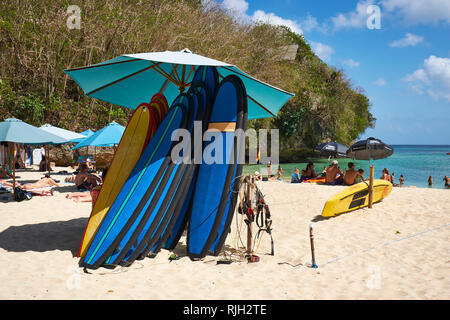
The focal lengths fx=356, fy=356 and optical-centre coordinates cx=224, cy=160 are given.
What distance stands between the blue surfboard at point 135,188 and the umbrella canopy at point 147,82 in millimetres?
1013

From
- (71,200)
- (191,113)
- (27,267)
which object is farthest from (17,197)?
(191,113)

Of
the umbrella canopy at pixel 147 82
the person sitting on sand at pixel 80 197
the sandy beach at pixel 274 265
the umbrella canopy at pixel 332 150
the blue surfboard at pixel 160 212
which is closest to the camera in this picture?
the sandy beach at pixel 274 265

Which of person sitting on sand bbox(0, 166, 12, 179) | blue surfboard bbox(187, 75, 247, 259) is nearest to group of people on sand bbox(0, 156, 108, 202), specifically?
person sitting on sand bbox(0, 166, 12, 179)

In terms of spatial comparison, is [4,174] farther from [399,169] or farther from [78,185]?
[399,169]

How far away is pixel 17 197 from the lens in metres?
9.27

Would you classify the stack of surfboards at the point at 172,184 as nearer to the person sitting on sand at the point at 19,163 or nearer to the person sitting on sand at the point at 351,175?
the person sitting on sand at the point at 351,175

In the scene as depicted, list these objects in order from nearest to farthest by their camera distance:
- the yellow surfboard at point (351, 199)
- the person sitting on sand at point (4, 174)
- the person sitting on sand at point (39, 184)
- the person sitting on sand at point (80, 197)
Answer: the yellow surfboard at point (351, 199), the person sitting on sand at point (80, 197), the person sitting on sand at point (39, 184), the person sitting on sand at point (4, 174)

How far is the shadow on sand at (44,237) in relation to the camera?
216 inches

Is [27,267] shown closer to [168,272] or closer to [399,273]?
[168,272]

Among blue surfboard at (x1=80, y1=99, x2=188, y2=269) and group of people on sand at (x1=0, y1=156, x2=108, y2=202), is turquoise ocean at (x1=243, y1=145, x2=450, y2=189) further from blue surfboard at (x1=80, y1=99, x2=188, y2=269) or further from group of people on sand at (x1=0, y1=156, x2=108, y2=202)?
blue surfboard at (x1=80, y1=99, x2=188, y2=269)

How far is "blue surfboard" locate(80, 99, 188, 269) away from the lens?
4820 mm

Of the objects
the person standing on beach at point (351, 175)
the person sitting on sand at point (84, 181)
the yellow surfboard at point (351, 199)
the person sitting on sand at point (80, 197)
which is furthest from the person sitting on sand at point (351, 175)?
the person sitting on sand at point (84, 181)

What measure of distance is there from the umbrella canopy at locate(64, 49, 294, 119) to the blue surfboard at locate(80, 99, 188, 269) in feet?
3.32

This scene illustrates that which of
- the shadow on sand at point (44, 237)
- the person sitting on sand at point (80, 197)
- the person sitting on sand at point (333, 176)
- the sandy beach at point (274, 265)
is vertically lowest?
the sandy beach at point (274, 265)
